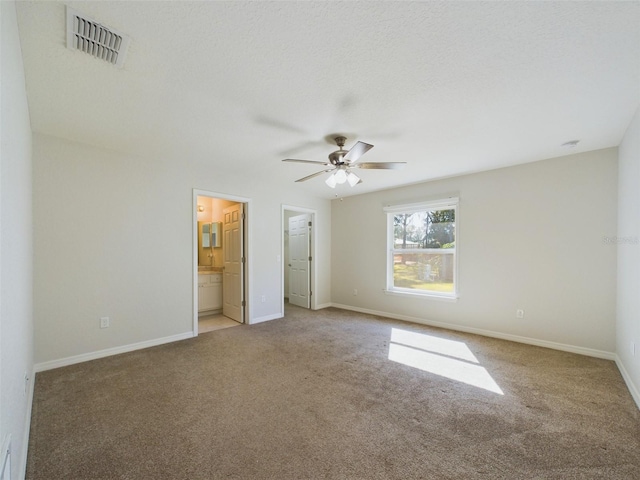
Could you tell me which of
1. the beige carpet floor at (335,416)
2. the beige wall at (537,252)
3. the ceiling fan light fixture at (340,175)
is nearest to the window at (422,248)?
the beige wall at (537,252)

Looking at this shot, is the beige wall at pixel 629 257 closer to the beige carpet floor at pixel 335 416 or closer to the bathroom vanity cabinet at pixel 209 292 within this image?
the beige carpet floor at pixel 335 416

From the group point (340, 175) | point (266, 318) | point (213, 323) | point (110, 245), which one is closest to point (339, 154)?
point (340, 175)

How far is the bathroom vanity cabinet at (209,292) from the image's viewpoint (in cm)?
509

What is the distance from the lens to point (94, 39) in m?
1.59

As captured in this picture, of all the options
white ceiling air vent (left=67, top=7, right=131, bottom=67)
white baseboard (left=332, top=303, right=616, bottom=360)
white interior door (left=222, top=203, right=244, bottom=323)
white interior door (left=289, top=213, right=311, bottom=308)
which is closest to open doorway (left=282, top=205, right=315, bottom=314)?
white interior door (left=289, top=213, right=311, bottom=308)

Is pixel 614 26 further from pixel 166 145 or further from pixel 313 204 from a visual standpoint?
pixel 313 204

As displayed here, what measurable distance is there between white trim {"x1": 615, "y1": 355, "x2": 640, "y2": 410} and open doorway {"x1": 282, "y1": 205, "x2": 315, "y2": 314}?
4.43 meters

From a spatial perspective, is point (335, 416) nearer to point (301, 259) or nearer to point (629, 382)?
point (629, 382)

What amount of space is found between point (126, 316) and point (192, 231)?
134 centimetres

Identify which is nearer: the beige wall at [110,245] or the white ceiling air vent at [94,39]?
the white ceiling air vent at [94,39]

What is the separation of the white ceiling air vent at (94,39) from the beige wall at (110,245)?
6.20 ft

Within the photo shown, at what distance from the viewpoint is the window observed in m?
4.50

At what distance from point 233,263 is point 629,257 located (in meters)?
5.11

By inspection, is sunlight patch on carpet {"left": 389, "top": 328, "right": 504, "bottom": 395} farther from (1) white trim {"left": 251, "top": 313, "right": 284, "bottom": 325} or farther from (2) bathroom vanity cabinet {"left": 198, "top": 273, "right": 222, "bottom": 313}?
(2) bathroom vanity cabinet {"left": 198, "top": 273, "right": 222, "bottom": 313}
